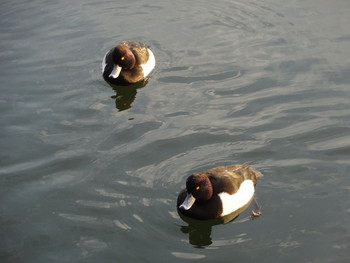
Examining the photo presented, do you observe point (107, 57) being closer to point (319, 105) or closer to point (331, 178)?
point (319, 105)

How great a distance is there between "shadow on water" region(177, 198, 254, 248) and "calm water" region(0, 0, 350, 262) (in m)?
0.02

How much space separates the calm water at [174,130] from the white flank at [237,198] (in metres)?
0.16

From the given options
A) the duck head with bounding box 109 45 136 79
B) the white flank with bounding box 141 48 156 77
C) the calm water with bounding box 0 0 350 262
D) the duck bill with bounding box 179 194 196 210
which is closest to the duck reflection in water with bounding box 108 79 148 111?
the calm water with bounding box 0 0 350 262

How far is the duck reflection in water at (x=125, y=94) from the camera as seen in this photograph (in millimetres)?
10891

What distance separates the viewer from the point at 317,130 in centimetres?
944

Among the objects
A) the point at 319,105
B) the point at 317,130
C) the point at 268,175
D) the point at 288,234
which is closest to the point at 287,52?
the point at 319,105

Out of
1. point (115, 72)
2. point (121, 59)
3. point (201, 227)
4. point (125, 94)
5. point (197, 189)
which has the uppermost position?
point (121, 59)

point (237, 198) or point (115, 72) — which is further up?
point (115, 72)

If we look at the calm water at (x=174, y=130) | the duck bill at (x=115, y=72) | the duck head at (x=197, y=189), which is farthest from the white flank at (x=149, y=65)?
the duck head at (x=197, y=189)

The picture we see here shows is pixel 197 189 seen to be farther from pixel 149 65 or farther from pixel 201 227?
pixel 149 65

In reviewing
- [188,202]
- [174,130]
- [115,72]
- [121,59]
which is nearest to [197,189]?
[188,202]

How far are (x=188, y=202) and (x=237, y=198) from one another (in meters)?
0.66

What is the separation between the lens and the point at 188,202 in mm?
7758

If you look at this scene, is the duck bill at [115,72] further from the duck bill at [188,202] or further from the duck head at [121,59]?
the duck bill at [188,202]
